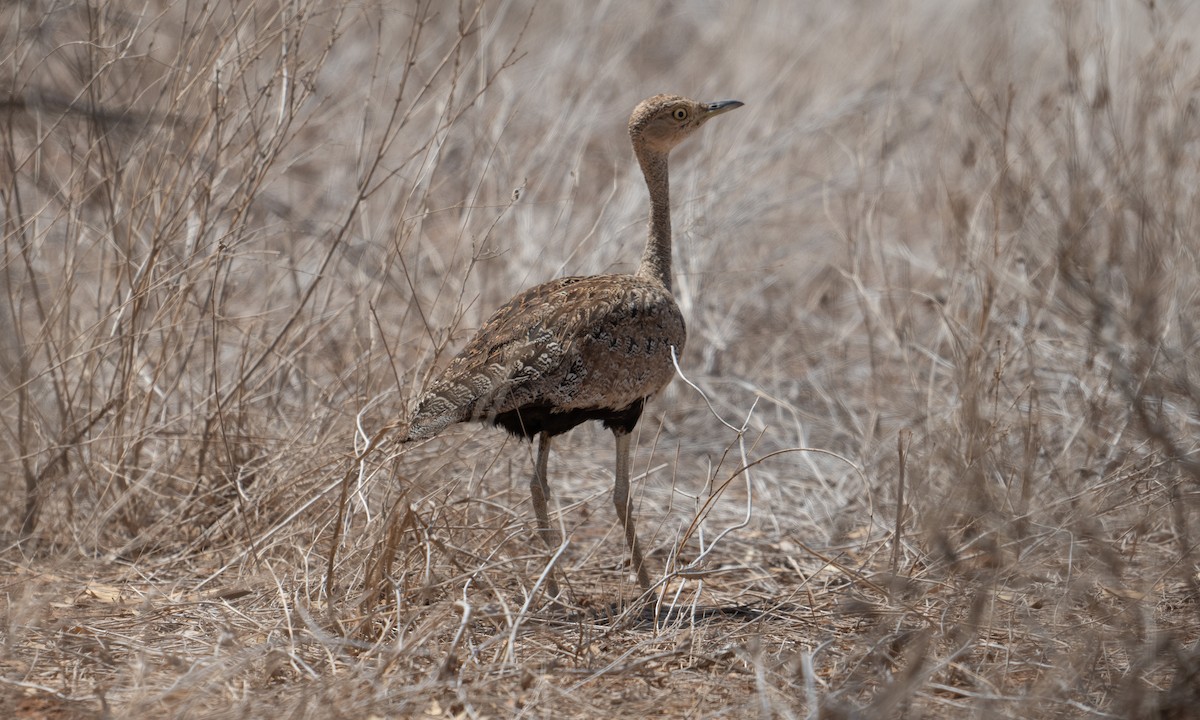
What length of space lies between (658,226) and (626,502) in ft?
3.12

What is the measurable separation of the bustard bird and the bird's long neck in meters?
0.09

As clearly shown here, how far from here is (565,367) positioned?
11.7ft

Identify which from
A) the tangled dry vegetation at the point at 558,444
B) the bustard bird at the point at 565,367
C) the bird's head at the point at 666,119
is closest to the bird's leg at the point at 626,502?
the bustard bird at the point at 565,367

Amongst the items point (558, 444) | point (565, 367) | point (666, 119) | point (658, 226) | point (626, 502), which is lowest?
point (558, 444)

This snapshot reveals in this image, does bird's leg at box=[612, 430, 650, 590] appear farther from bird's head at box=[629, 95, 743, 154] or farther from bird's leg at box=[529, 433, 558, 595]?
bird's head at box=[629, 95, 743, 154]

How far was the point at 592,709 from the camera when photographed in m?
2.96

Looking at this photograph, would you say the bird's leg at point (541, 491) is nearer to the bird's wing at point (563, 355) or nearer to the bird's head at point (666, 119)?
the bird's wing at point (563, 355)

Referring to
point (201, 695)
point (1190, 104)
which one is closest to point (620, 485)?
point (201, 695)

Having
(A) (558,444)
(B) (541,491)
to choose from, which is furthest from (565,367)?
(A) (558,444)

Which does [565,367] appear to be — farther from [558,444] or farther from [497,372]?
[558,444]

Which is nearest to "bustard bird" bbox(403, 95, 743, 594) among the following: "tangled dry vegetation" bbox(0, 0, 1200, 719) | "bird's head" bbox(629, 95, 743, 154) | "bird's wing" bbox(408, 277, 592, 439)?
"bird's wing" bbox(408, 277, 592, 439)

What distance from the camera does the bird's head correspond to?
4.23 meters

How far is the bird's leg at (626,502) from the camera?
390cm

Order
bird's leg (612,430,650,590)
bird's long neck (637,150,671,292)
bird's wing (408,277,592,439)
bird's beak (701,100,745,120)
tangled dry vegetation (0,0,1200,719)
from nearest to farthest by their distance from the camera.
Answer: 1. tangled dry vegetation (0,0,1200,719)
2. bird's wing (408,277,592,439)
3. bird's leg (612,430,650,590)
4. bird's long neck (637,150,671,292)
5. bird's beak (701,100,745,120)
